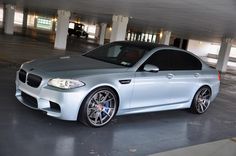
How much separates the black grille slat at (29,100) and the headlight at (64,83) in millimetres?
454

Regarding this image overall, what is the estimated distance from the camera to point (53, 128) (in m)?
5.21

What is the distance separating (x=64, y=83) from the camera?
5133 mm

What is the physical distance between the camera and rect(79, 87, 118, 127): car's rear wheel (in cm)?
529

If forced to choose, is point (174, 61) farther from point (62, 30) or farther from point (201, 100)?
point (62, 30)

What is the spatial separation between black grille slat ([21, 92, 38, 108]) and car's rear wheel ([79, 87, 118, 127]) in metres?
0.79

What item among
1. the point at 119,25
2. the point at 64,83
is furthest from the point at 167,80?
the point at 119,25

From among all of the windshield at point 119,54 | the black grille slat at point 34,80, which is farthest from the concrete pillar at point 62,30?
the black grille slat at point 34,80

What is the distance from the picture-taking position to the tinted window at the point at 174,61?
6.43 m

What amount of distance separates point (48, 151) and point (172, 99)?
319 centimetres

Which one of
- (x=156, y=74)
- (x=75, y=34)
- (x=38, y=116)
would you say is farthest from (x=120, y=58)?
(x=75, y=34)

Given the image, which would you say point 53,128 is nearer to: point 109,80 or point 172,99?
point 109,80

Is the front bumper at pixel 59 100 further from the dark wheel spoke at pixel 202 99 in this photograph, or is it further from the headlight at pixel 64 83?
the dark wheel spoke at pixel 202 99

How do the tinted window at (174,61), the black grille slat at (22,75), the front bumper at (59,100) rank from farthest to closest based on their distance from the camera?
the tinted window at (174,61) < the black grille slat at (22,75) < the front bumper at (59,100)

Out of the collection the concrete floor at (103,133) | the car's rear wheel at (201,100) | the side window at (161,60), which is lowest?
the concrete floor at (103,133)
